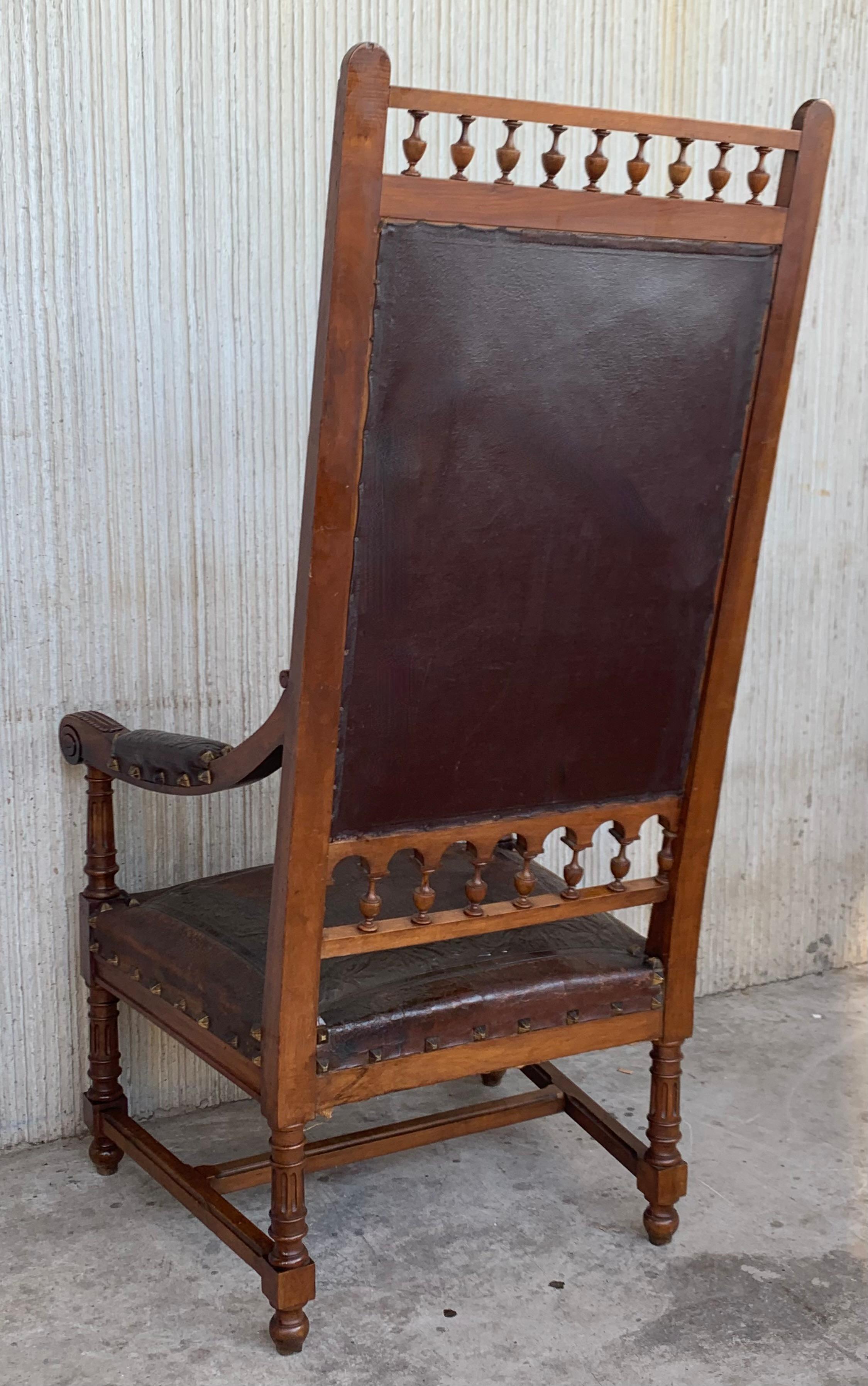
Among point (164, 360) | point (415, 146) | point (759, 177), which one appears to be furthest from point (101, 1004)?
point (759, 177)

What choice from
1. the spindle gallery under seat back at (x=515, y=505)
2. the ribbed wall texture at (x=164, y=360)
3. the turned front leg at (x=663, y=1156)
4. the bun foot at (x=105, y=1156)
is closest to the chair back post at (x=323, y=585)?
the spindle gallery under seat back at (x=515, y=505)

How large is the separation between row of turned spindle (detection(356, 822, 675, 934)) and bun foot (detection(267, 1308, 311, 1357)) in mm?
527

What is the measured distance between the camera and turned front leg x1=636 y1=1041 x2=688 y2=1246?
2051 mm

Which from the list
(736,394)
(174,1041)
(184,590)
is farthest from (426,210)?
(174,1041)

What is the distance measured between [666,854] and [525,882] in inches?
9.5

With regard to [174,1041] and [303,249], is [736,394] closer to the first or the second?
[303,249]

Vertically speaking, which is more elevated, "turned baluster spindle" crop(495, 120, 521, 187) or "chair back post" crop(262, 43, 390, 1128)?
"turned baluster spindle" crop(495, 120, 521, 187)

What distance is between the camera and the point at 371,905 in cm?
171

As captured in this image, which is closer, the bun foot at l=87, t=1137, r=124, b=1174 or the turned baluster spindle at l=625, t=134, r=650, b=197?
the turned baluster spindle at l=625, t=134, r=650, b=197

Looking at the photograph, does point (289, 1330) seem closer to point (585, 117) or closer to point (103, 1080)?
point (103, 1080)

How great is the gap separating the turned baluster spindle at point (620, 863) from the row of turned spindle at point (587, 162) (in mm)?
794

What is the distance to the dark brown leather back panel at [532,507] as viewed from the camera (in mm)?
1514

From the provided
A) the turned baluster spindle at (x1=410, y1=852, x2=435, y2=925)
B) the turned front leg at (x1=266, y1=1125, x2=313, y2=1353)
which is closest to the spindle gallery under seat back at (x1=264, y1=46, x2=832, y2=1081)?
the turned baluster spindle at (x1=410, y1=852, x2=435, y2=925)

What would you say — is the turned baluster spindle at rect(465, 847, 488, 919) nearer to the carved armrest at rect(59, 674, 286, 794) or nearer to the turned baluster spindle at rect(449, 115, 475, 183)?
the carved armrest at rect(59, 674, 286, 794)
